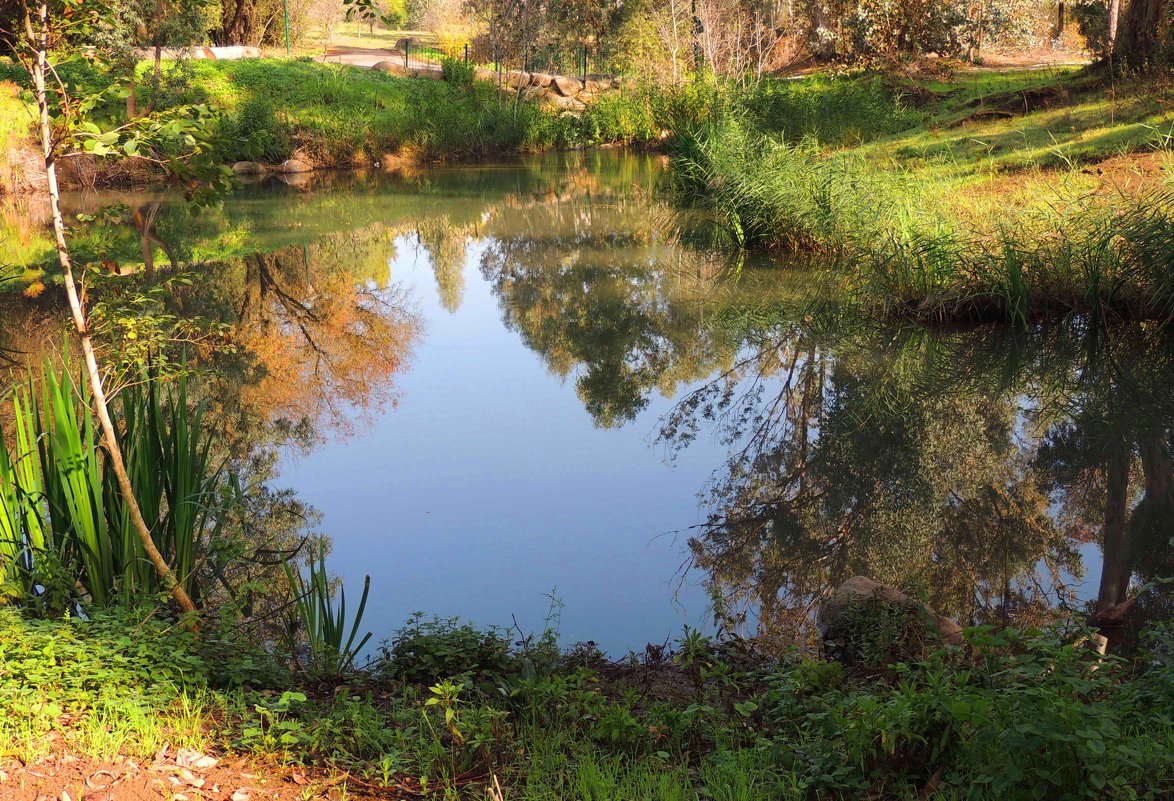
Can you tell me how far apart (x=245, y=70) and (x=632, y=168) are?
9.58 meters

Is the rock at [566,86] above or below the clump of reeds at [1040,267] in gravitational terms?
above

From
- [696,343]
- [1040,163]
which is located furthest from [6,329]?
[1040,163]

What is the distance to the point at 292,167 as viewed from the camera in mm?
21844

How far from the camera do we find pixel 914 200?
9.31 meters

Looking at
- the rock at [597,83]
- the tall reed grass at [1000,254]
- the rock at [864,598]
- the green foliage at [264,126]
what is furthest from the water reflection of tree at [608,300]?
the rock at [597,83]

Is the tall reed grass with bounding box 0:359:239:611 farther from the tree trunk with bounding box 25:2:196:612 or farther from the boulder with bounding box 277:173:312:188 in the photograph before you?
the boulder with bounding box 277:173:312:188

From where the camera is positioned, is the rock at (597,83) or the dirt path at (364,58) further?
the rock at (597,83)

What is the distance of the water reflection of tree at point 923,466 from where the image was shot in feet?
15.8

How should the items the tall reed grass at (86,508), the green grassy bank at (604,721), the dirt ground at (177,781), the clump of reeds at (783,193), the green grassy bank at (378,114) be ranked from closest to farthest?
the green grassy bank at (604,721) → the dirt ground at (177,781) → the tall reed grass at (86,508) → the clump of reeds at (783,193) → the green grassy bank at (378,114)

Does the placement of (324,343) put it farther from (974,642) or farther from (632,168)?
(632,168)

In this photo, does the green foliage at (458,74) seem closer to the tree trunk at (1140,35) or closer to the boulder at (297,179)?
the boulder at (297,179)

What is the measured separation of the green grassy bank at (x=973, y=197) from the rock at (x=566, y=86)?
434 inches

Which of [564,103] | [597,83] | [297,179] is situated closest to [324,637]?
[297,179]

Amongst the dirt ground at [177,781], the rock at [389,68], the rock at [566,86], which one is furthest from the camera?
the rock at [566,86]
